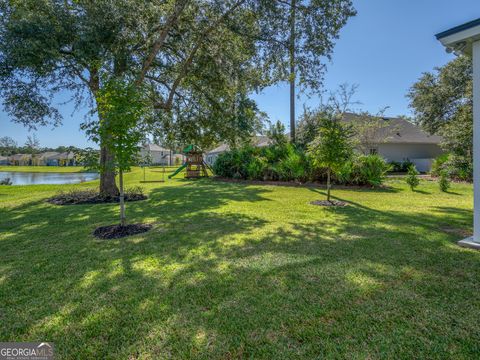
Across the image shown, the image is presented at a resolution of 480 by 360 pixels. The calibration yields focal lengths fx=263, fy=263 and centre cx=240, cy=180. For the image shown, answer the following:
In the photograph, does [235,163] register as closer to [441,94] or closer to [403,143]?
[403,143]

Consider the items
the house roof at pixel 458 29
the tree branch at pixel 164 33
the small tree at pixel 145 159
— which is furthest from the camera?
the tree branch at pixel 164 33

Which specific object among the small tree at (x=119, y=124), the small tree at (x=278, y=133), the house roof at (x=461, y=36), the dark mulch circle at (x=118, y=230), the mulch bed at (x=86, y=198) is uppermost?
the small tree at (x=278, y=133)

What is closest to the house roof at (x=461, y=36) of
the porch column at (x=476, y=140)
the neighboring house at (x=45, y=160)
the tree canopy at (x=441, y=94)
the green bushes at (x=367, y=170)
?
the porch column at (x=476, y=140)

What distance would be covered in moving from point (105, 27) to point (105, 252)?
7.21 meters

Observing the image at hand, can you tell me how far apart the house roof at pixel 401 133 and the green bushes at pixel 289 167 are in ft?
33.8

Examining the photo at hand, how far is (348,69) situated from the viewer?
53.4 feet

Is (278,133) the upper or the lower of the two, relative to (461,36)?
upper

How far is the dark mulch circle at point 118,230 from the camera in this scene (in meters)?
4.91

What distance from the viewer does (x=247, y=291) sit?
2.77 metres

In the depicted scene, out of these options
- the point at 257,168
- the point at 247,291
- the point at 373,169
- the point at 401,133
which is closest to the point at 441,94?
the point at 401,133

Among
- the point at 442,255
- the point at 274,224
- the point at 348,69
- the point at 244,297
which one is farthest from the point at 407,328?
the point at 348,69

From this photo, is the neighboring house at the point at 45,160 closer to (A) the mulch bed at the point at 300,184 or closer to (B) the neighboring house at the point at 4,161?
(B) the neighboring house at the point at 4,161

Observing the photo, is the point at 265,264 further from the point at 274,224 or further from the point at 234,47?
the point at 234,47

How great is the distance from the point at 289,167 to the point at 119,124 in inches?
364
